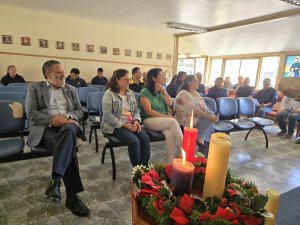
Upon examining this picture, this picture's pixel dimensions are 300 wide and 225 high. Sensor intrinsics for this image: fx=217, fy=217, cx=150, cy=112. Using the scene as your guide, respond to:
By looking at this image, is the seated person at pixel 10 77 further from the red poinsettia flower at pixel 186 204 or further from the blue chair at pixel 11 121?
the red poinsettia flower at pixel 186 204

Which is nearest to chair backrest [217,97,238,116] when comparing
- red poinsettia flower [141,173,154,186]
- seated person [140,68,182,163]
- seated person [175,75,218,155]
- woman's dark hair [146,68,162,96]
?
seated person [175,75,218,155]

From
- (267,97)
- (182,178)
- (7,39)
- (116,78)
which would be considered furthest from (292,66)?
(7,39)

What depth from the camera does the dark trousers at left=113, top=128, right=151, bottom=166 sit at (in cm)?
213

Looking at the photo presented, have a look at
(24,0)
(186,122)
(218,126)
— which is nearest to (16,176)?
(186,122)

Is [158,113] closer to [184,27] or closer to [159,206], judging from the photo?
[159,206]

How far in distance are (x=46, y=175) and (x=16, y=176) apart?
0.28 m

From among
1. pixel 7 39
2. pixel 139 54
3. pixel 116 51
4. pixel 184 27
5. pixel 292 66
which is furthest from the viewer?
pixel 139 54

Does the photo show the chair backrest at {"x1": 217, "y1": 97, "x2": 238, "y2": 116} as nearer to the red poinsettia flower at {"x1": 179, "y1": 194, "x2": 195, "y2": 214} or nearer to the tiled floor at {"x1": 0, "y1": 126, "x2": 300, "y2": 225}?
the tiled floor at {"x1": 0, "y1": 126, "x2": 300, "y2": 225}

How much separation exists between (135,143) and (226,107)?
1.99 metres

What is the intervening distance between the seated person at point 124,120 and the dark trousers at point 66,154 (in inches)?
18.8

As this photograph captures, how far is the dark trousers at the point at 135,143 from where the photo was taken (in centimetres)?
213

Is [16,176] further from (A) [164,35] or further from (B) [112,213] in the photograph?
(A) [164,35]

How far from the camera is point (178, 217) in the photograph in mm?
531

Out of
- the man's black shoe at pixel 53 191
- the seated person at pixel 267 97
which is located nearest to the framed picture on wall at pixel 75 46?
the seated person at pixel 267 97
